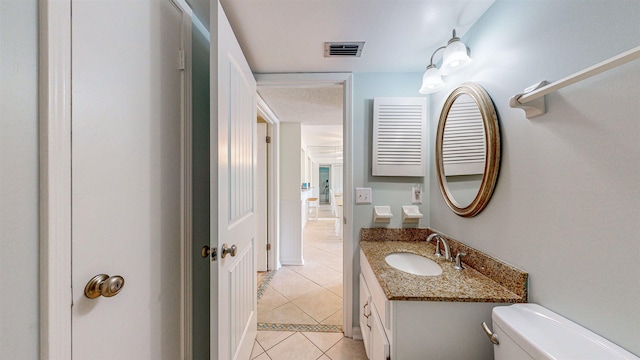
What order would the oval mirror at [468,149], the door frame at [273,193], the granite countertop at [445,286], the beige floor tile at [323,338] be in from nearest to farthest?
the granite countertop at [445,286] → the oval mirror at [468,149] → the beige floor tile at [323,338] → the door frame at [273,193]

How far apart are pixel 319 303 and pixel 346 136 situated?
1623mm

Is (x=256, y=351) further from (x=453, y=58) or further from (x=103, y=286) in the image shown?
(x=453, y=58)

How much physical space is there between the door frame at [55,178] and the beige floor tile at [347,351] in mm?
1426

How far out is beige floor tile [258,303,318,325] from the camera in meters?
1.77

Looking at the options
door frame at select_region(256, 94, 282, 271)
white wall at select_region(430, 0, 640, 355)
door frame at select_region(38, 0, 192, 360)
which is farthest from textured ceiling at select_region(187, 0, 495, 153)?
door frame at select_region(256, 94, 282, 271)

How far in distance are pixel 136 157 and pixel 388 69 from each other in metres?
1.64

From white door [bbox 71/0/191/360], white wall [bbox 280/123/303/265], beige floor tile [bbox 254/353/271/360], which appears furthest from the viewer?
white wall [bbox 280/123/303/265]

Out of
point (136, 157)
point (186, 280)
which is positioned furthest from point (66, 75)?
point (186, 280)

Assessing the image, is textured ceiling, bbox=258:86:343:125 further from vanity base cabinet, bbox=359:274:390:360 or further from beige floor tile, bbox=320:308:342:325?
beige floor tile, bbox=320:308:342:325

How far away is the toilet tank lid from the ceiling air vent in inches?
59.9

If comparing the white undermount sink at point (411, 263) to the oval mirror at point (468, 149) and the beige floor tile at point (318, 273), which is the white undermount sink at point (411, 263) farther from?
the beige floor tile at point (318, 273)

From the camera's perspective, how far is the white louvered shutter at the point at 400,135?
157 cm

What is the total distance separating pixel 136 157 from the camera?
0.74 metres

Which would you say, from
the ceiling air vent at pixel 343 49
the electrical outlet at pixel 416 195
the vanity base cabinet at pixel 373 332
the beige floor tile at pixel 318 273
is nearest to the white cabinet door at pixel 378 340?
the vanity base cabinet at pixel 373 332
